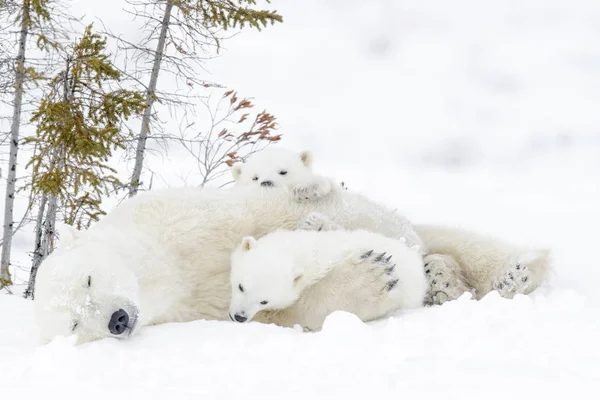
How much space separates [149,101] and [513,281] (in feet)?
22.4

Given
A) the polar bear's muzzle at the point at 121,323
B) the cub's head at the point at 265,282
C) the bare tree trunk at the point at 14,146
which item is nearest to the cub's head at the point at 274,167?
the cub's head at the point at 265,282

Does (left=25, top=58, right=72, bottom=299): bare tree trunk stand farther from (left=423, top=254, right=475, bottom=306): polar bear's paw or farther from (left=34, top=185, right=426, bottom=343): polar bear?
(left=423, top=254, right=475, bottom=306): polar bear's paw

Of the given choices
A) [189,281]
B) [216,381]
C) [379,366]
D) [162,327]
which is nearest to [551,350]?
[379,366]

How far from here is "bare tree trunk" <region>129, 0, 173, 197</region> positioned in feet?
28.7

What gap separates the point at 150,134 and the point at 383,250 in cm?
658

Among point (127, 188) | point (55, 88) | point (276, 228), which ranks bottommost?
point (127, 188)

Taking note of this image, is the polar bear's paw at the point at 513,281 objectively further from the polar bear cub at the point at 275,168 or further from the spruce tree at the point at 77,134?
the spruce tree at the point at 77,134

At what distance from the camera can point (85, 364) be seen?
1.85m

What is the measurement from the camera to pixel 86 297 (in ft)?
7.98

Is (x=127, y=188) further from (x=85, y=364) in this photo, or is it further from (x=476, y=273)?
(x=85, y=364)

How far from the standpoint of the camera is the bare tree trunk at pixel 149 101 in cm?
876

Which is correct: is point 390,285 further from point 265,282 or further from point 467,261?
point 467,261

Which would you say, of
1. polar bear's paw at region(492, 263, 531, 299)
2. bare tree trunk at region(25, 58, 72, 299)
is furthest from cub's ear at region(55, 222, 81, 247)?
bare tree trunk at region(25, 58, 72, 299)

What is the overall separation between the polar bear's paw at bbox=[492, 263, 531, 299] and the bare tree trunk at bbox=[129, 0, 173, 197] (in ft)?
20.4
